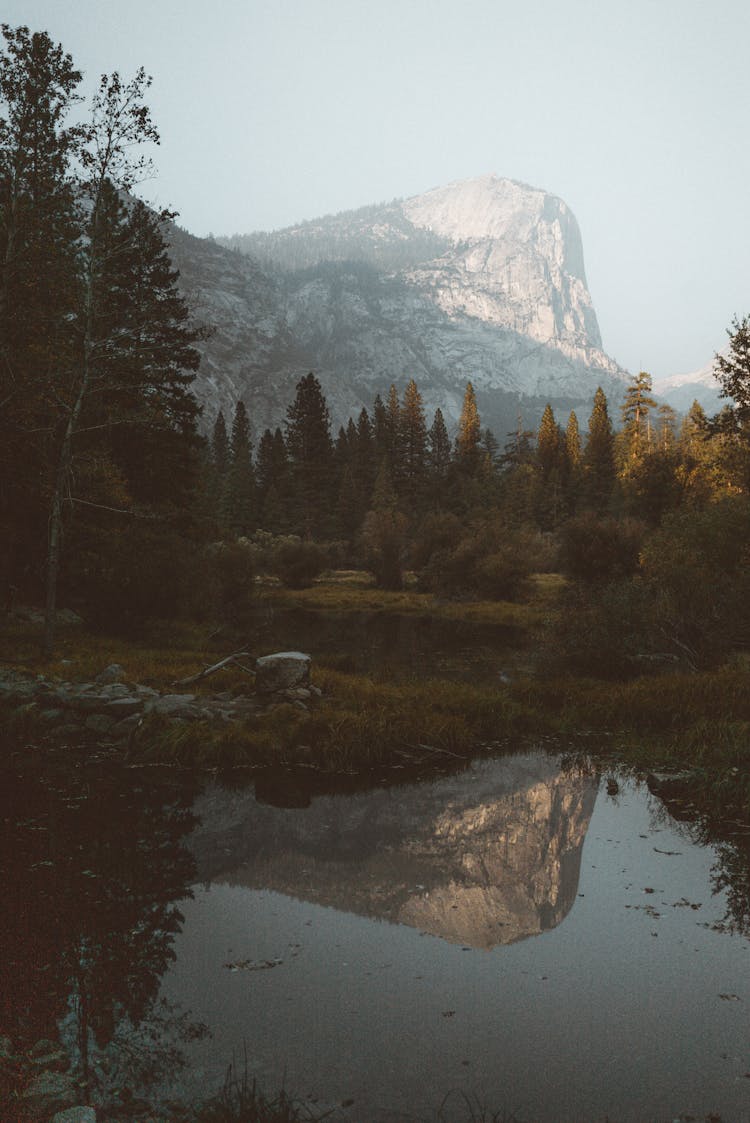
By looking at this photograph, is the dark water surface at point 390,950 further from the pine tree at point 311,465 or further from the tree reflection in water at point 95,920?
the pine tree at point 311,465

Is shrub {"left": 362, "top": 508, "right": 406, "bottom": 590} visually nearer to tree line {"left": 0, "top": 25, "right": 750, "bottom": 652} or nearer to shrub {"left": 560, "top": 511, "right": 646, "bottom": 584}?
tree line {"left": 0, "top": 25, "right": 750, "bottom": 652}

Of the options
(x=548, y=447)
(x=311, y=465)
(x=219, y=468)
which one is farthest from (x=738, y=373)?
(x=219, y=468)

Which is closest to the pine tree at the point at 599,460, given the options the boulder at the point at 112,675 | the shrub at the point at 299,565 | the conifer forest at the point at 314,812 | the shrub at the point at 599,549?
the shrub at the point at 299,565

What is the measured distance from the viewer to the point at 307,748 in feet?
47.7

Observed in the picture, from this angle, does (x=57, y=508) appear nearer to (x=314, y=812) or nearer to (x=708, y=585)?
(x=314, y=812)

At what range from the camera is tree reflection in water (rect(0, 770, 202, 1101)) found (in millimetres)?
5598

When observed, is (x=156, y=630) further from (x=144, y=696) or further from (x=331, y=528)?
(x=331, y=528)

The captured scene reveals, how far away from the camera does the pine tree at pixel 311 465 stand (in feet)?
272

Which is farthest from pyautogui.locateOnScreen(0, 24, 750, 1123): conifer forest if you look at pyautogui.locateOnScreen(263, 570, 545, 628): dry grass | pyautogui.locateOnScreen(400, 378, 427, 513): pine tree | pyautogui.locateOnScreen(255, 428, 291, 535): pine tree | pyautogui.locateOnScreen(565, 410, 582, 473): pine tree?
pyautogui.locateOnScreen(565, 410, 582, 473): pine tree

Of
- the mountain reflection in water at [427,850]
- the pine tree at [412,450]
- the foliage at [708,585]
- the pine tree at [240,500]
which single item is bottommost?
the mountain reflection in water at [427,850]

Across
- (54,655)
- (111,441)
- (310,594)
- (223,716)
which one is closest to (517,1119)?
(223,716)

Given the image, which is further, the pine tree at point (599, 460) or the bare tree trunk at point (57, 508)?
the pine tree at point (599, 460)

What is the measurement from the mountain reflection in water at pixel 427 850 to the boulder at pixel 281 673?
5.07m

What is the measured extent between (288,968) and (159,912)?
1857 mm
